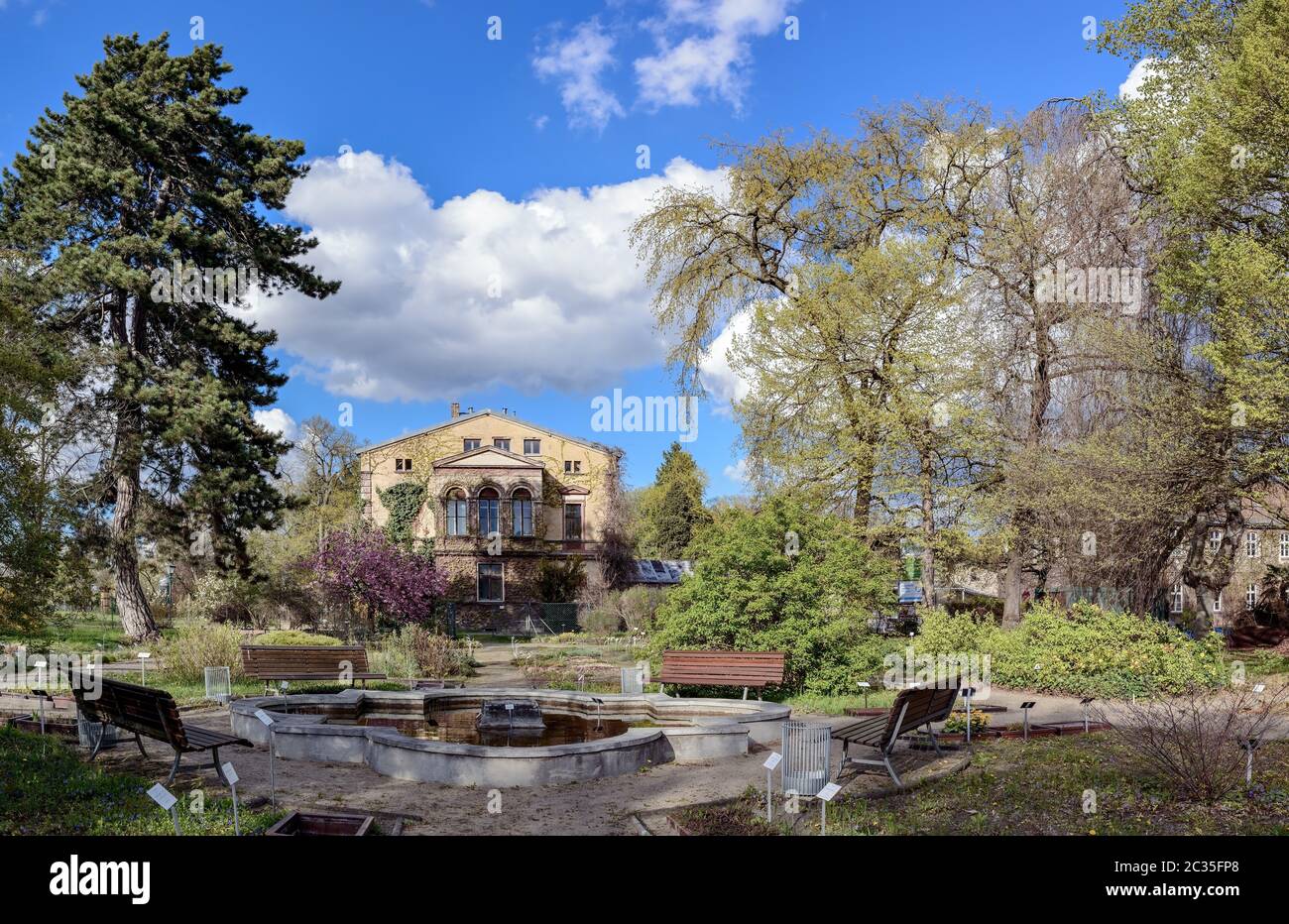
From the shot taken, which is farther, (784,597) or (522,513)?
(522,513)

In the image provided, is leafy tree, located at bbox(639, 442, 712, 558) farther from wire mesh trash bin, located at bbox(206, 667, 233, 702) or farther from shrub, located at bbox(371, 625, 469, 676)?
wire mesh trash bin, located at bbox(206, 667, 233, 702)

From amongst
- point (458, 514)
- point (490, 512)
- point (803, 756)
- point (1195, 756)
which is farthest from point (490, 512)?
point (1195, 756)

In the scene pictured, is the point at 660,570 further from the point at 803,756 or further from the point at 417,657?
the point at 803,756

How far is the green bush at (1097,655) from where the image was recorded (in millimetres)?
14969

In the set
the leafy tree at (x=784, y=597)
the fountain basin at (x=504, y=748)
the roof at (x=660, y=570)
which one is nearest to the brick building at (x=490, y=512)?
the roof at (x=660, y=570)

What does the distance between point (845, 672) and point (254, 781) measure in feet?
32.8

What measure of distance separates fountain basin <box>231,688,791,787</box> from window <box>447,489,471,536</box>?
91.6ft

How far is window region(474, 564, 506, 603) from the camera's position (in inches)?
1618

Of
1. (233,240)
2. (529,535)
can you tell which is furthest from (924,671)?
(529,535)

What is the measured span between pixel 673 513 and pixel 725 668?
40.6 m

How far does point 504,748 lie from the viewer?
8945 millimetres

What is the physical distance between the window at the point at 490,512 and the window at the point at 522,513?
67cm

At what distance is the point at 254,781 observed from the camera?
8.88 meters
